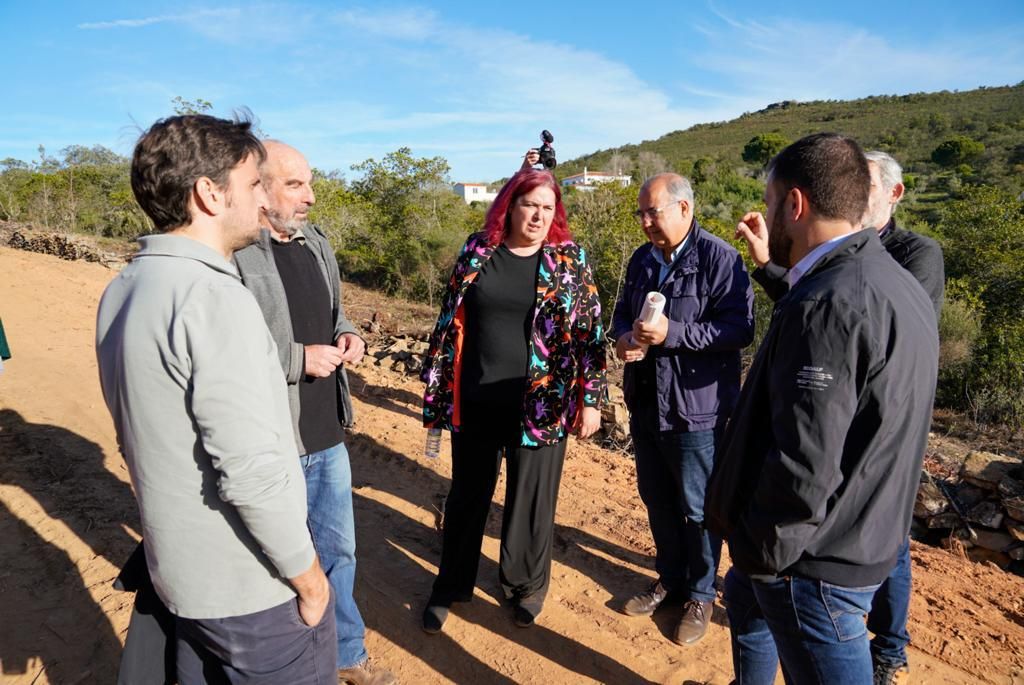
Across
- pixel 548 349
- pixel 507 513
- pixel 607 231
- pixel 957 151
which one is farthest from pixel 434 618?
pixel 957 151

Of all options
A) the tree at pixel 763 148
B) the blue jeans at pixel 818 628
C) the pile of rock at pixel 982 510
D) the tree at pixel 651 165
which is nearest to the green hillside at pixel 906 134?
the tree at pixel 651 165

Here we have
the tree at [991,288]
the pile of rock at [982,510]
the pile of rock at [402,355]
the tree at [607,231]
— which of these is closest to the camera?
the pile of rock at [982,510]

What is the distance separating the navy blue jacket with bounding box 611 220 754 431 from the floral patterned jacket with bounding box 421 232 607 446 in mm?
317

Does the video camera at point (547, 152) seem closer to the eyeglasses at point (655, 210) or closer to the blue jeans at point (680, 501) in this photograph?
the eyeglasses at point (655, 210)

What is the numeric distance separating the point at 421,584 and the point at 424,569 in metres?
0.15

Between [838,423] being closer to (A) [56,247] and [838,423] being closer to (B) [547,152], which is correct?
(B) [547,152]

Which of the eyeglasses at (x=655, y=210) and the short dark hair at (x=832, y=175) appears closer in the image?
the short dark hair at (x=832, y=175)

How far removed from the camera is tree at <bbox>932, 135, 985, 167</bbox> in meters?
30.4

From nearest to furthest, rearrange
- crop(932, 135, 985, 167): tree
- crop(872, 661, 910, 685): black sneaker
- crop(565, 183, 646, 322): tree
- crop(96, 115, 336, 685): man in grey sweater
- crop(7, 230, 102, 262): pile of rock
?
crop(96, 115, 336, 685): man in grey sweater
crop(872, 661, 910, 685): black sneaker
crop(565, 183, 646, 322): tree
crop(7, 230, 102, 262): pile of rock
crop(932, 135, 985, 167): tree

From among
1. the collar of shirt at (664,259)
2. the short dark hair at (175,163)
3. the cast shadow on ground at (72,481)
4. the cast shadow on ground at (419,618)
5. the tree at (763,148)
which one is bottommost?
the cast shadow on ground at (419,618)

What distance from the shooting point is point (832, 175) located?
1597 mm

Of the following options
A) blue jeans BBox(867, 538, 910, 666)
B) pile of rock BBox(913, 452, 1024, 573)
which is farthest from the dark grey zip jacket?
pile of rock BBox(913, 452, 1024, 573)

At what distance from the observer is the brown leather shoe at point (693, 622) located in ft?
9.57

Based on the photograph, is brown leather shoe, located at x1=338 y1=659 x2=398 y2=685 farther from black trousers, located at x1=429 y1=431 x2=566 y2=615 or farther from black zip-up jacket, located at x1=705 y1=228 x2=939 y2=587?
black zip-up jacket, located at x1=705 y1=228 x2=939 y2=587
